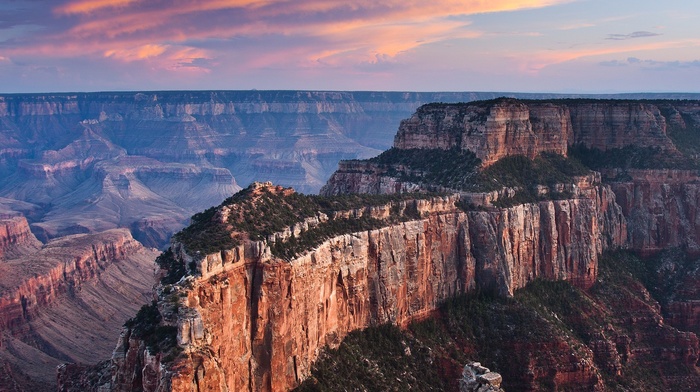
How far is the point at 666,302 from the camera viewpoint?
3548 inches

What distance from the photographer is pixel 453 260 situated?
3059 inches

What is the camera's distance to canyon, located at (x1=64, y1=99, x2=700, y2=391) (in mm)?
48938

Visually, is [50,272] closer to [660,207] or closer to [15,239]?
[15,239]

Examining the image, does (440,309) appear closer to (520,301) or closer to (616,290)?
(520,301)

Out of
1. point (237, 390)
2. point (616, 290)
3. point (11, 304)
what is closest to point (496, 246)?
point (616, 290)

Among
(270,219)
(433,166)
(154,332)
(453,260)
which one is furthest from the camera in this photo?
(433,166)

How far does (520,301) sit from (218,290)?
125 feet

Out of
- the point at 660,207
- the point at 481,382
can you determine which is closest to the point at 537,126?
the point at 660,207

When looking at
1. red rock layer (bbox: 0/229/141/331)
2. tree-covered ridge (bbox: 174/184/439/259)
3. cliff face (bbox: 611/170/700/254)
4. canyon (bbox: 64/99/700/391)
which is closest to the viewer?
canyon (bbox: 64/99/700/391)

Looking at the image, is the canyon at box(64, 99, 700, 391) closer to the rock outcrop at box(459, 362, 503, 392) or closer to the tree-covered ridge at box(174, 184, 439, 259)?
the tree-covered ridge at box(174, 184, 439, 259)

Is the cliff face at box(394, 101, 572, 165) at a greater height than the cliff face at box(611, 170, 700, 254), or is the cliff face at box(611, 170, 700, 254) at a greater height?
the cliff face at box(394, 101, 572, 165)

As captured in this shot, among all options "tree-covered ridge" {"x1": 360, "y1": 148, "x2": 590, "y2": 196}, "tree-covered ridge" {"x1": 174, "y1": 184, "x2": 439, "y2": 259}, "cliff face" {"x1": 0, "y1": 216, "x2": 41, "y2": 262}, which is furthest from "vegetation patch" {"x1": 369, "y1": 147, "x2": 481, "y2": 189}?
"cliff face" {"x1": 0, "y1": 216, "x2": 41, "y2": 262}

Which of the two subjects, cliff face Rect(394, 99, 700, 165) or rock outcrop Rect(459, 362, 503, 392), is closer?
rock outcrop Rect(459, 362, 503, 392)

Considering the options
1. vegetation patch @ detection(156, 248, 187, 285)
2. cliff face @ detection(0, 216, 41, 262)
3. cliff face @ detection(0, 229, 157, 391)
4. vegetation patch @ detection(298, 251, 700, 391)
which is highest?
vegetation patch @ detection(156, 248, 187, 285)
